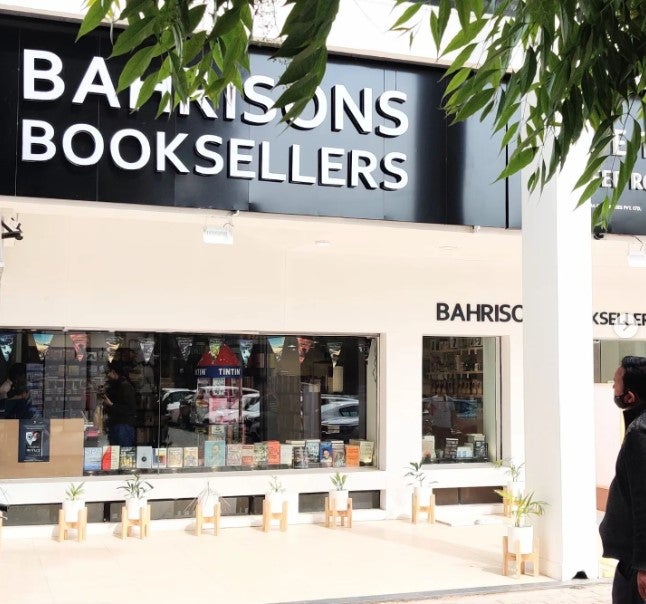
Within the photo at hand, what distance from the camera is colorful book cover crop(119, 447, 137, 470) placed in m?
9.73

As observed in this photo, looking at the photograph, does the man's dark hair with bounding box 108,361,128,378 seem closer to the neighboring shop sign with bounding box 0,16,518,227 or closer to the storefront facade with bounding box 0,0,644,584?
the storefront facade with bounding box 0,0,644,584

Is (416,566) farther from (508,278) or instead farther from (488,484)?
(508,278)

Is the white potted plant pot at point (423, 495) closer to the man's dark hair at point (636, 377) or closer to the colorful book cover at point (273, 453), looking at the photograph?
the colorful book cover at point (273, 453)

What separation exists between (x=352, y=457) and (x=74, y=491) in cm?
324

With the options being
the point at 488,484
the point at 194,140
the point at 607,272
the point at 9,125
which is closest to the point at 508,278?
the point at 607,272

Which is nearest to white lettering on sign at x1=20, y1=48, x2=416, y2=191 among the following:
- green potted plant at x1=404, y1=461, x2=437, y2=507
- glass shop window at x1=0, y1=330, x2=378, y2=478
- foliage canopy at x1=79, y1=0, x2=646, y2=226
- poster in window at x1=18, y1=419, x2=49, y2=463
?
glass shop window at x1=0, y1=330, x2=378, y2=478

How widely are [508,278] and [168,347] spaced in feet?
13.8

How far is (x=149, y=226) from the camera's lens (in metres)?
9.44

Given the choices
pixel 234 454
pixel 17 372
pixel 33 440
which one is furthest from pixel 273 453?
pixel 17 372

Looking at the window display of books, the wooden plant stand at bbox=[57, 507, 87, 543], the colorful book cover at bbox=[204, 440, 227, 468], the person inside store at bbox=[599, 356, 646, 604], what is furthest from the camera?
the colorful book cover at bbox=[204, 440, 227, 468]

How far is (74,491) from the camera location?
893cm

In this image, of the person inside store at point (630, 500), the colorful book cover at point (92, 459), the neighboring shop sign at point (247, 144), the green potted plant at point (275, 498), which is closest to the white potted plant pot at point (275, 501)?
the green potted plant at point (275, 498)

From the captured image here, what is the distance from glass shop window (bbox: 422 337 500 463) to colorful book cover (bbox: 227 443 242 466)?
2208 millimetres

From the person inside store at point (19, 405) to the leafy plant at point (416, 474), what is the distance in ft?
13.6
